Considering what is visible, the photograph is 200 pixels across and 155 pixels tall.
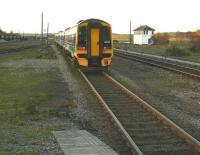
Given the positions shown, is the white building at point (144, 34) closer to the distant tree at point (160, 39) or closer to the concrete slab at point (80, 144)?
the distant tree at point (160, 39)

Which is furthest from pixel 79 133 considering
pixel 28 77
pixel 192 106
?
pixel 28 77

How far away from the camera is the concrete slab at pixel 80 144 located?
28.6 ft

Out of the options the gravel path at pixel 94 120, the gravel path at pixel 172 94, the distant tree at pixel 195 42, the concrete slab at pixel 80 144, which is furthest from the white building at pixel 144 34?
the concrete slab at pixel 80 144

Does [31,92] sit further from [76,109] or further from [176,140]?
[176,140]

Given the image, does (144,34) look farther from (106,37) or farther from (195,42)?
(106,37)

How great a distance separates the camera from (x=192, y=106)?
48.8 ft

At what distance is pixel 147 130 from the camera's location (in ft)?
36.2

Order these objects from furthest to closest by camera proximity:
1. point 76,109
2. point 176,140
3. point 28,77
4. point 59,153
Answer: point 28,77 → point 76,109 → point 176,140 → point 59,153

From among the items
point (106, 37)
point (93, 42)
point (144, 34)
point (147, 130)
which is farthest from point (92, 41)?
point (144, 34)

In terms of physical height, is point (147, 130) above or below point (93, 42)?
below

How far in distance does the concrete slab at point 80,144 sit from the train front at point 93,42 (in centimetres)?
1485

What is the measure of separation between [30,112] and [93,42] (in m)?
12.6

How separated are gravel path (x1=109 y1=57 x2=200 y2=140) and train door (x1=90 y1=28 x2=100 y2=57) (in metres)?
2.35

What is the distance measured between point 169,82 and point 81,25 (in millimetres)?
6273
